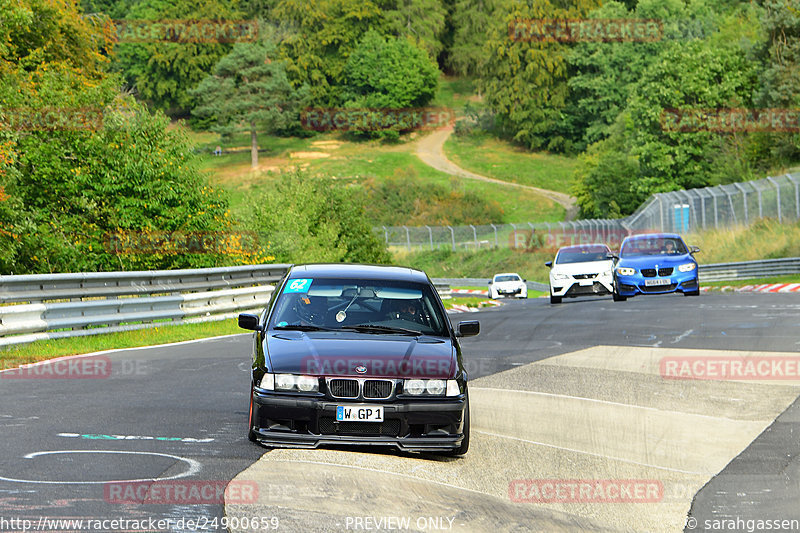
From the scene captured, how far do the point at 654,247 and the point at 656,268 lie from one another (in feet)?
2.67

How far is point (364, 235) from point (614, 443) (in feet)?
115

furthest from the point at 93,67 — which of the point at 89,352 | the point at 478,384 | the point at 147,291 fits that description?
Result: the point at 478,384

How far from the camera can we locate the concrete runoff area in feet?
19.8

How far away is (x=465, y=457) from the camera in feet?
25.7

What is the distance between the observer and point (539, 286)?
51.8m

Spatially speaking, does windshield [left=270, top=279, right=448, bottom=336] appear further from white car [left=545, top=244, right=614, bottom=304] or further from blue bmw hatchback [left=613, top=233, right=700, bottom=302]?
white car [left=545, top=244, right=614, bottom=304]

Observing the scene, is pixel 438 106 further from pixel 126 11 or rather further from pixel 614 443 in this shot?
pixel 614 443

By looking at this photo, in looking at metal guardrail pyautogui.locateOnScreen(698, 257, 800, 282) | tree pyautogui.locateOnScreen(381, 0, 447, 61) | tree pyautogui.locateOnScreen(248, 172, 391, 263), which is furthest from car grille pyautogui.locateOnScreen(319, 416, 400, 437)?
tree pyautogui.locateOnScreen(381, 0, 447, 61)

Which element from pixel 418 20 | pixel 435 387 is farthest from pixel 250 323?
pixel 418 20

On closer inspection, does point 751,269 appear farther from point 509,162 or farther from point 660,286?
point 509,162

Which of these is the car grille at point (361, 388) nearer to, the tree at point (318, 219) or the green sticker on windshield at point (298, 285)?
the green sticker on windshield at point (298, 285)

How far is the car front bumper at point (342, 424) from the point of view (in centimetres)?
734

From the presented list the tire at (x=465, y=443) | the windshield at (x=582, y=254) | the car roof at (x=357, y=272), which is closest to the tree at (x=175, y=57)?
the windshield at (x=582, y=254)

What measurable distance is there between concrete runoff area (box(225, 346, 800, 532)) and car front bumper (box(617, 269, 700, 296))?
12692mm
